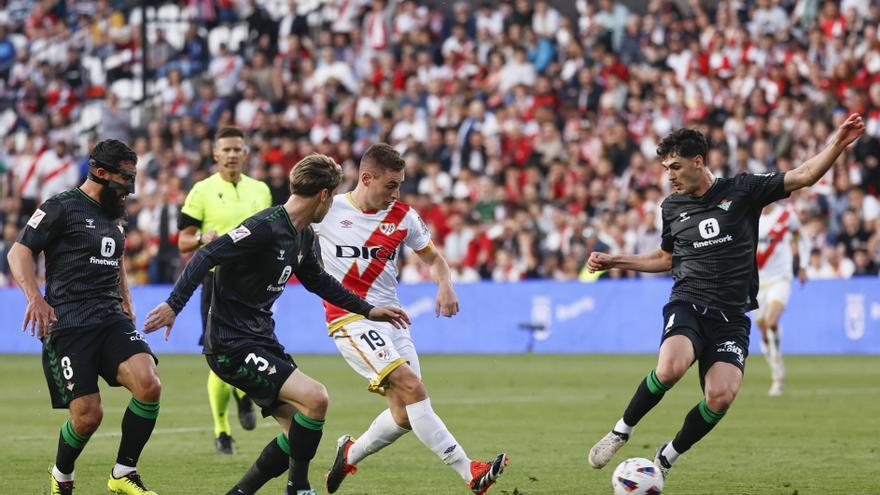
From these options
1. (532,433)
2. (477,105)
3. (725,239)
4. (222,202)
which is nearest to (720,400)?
(725,239)

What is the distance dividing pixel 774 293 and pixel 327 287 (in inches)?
409

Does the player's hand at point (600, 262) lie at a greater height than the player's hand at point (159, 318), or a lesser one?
greater

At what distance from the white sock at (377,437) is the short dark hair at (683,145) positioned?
2.56 m

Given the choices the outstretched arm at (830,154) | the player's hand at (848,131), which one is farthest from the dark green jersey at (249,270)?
the player's hand at (848,131)

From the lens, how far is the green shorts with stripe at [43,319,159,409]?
868 cm

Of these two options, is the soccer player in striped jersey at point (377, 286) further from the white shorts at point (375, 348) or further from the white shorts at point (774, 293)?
the white shorts at point (774, 293)

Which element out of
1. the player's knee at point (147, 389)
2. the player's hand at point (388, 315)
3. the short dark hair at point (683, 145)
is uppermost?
the short dark hair at point (683, 145)

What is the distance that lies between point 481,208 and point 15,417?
1267 cm

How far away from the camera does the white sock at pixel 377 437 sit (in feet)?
31.6

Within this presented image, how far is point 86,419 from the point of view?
8.66 m

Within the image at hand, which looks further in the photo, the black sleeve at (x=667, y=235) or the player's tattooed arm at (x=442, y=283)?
the black sleeve at (x=667, y=235)

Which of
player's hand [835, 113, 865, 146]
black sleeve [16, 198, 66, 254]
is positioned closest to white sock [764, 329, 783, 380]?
player's hand [835, 113, 865, 146]

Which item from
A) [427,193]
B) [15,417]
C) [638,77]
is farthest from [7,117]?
[15,417]

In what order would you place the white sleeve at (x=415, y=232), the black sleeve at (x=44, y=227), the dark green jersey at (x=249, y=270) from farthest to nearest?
1. the white sleeve at (x=415, y=232)
2. the black sleeve at (x=44, y=227)
3. the dark green jersey at (x=249, y=270)
